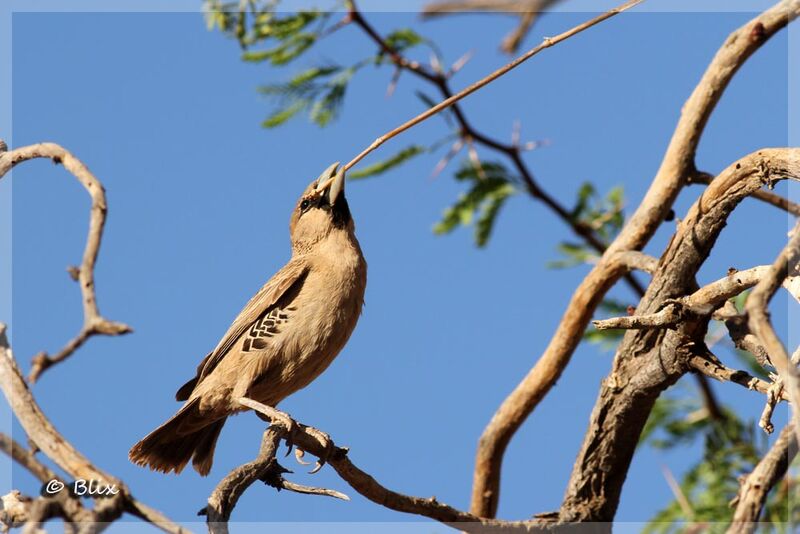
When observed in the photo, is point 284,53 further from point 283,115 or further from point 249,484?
point 249,484

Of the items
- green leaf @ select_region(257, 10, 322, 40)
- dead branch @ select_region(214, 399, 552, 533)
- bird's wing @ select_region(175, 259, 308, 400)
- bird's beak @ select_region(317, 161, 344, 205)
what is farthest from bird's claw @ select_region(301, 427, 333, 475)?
green leaf @ select_region(257, 10, 322, 40)

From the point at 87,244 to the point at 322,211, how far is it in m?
3.32

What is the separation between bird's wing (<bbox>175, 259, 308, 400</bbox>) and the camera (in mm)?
6254

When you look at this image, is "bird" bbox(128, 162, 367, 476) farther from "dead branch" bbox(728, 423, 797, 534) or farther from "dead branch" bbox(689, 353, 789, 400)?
"dead branch" bbox(728, 423, 797, 534)

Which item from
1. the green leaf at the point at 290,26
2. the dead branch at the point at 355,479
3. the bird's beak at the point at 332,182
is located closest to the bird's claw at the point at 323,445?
the dead branch at the point at 355,479

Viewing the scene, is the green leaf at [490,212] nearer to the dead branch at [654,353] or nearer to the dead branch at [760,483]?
the dead branch at [654,353]

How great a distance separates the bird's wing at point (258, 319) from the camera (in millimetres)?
6254

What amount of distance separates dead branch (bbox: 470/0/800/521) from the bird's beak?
1747mm

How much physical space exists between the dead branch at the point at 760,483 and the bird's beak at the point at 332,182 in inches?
151

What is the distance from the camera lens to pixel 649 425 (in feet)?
25.5

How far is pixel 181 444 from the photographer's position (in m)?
6.39

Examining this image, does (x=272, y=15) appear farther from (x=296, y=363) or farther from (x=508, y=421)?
(x=508, y=421)

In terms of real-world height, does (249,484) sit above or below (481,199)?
below

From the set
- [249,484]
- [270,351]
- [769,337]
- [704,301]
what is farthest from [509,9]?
[270,351]
